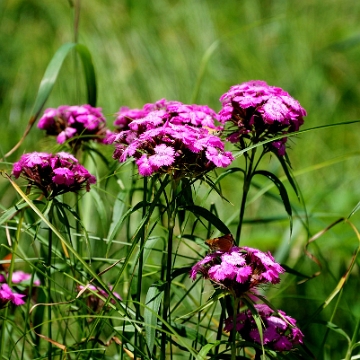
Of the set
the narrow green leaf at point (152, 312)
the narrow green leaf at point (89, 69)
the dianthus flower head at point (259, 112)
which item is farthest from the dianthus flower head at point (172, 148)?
the narrow green leaf at point (89, 69)

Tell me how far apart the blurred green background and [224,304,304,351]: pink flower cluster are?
52.9 inches

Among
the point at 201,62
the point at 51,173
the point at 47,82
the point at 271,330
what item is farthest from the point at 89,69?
the point at 201,62

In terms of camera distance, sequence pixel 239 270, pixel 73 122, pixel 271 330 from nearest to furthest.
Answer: pixel 239 270
pixel 271 330
pixel 73 122

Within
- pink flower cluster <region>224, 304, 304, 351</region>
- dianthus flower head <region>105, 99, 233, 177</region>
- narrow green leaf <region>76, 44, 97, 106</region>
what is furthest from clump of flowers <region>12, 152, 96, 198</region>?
narrow green leaf <region>76, 44, 97, 106</region>

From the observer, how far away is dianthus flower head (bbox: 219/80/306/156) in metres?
1.03

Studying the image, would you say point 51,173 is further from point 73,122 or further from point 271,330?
point 271,330

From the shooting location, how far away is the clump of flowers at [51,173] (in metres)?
1.01

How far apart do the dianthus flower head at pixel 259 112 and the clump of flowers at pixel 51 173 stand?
223 mm

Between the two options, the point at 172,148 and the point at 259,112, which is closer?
the point at 172,148

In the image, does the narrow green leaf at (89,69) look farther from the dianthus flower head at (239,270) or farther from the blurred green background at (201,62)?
the blurred green background at (201,62)

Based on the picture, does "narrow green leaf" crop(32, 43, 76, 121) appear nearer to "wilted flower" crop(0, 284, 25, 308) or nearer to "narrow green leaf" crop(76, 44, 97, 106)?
"narrow green leaf" crop(76, 44, 97, 106)

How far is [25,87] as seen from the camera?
2732mm

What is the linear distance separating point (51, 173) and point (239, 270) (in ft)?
1.01

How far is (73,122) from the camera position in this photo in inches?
50.3
